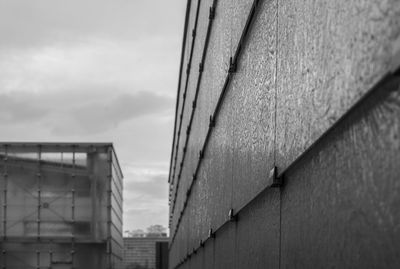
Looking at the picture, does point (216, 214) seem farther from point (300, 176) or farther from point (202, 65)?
point (300, 176)

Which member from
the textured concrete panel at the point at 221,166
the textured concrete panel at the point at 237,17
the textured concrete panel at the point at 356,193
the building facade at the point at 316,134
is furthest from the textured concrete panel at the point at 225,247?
→ the textured concrete panel at the point at 356,193

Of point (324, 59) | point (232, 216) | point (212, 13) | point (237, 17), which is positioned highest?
point (212, 13)

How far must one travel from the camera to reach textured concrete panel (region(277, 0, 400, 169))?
2.07 metres

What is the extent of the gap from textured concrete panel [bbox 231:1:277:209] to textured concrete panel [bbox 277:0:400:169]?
31 cm

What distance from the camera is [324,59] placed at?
266 centimetres

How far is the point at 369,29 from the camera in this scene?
2.14 metres

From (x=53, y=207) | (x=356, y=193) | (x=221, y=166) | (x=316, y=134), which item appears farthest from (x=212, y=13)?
(x=53, y=207)

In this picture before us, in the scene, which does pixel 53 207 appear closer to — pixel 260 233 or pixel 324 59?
pixel 260 233

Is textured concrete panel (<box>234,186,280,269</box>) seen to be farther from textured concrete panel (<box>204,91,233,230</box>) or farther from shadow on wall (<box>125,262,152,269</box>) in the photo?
shadow on wall (<box>125,262,152,269</box>)

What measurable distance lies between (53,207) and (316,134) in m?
18.3

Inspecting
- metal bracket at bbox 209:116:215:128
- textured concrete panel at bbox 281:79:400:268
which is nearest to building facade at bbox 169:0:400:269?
textured concrete panel at bbox 281:79:400:268

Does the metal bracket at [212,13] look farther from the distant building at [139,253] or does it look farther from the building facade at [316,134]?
the distant building at [139,253]

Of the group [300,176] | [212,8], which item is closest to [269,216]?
[300,176]

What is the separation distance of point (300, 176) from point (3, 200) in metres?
18.2
